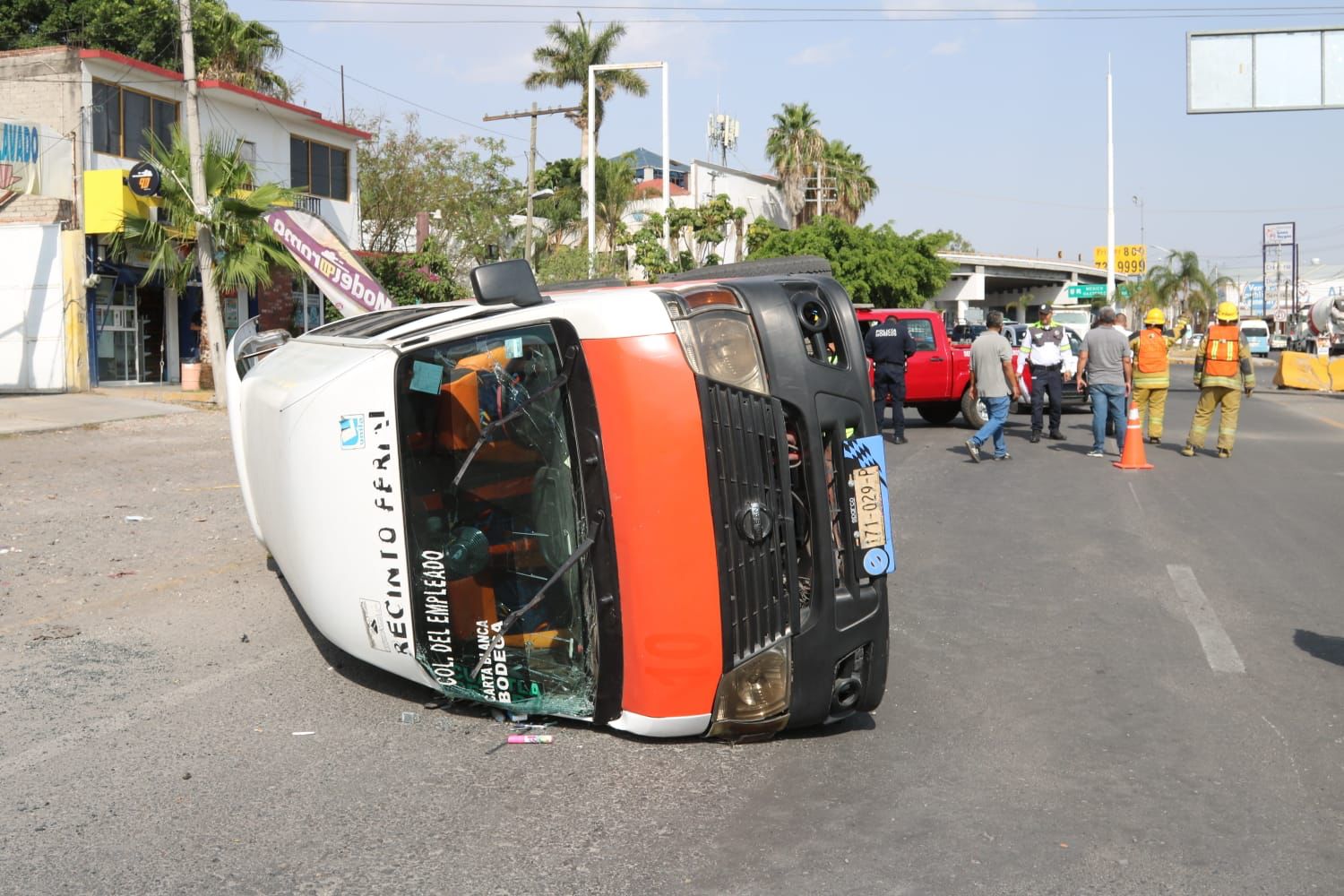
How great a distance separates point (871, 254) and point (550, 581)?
156 ft

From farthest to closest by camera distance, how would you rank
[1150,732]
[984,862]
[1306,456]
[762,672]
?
[1306,456], [1150,732], [762,672], [984,862]

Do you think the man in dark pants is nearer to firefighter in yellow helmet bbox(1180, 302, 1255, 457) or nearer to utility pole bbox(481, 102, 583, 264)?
firefighter in yellow helmet bbox(1180, 302, 1255, 457)

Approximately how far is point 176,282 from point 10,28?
21.1 metres

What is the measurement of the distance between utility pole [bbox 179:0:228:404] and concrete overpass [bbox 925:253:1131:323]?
45.1m

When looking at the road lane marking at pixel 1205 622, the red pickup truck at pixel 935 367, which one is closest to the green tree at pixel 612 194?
the red pickup truck at pixel 935 367

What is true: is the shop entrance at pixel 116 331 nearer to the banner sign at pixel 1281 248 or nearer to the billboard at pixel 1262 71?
the billboard at pixel 1262 71

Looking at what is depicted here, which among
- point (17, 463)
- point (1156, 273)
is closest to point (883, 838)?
point (17, 463)

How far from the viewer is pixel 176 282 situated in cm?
2720

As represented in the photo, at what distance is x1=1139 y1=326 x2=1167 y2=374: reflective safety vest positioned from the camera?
15328 mm

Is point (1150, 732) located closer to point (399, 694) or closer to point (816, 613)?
point (816, 613)

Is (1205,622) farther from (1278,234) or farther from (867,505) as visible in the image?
(1278,234)

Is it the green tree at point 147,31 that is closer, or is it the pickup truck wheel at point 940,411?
the pickup truck wheel at point 940,411

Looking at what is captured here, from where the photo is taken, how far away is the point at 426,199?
3947 cm

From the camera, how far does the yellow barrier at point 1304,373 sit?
105 feet
